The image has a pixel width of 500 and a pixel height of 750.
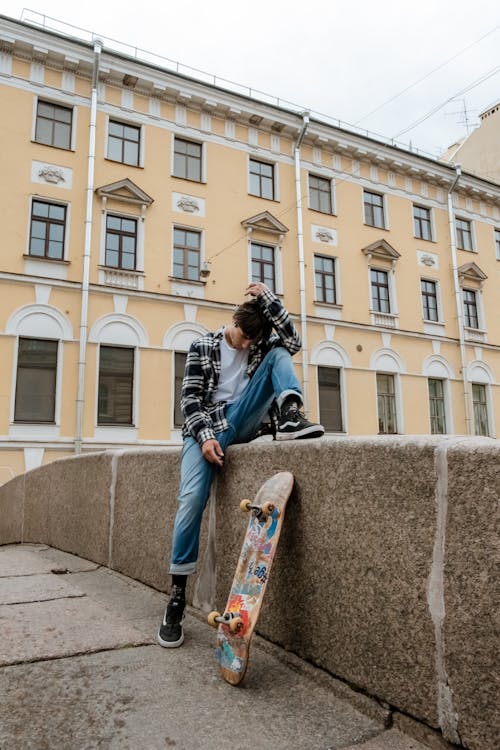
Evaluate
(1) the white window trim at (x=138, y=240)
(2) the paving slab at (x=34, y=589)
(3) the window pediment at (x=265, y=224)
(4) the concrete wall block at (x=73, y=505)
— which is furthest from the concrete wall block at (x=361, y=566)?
(3) the window pediment at (x=265, y=224)

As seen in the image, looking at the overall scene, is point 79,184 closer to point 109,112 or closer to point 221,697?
point 109,112

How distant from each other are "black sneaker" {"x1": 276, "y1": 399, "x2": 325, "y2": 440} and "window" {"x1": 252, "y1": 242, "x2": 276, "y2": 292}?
14.9m

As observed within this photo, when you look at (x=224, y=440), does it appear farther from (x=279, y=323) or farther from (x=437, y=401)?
(x=437, y=401)

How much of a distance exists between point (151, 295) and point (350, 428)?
743 cm

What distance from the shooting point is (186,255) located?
16.3 metres

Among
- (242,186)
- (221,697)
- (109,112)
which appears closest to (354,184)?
(242,186)

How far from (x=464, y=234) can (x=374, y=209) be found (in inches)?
185

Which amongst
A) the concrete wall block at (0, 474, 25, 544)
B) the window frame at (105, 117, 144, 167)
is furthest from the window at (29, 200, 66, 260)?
the concrete wall block at (0, 474, 25, 544)

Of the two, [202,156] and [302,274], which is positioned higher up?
[202,156]

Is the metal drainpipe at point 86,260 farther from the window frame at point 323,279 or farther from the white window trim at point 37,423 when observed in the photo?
the window frame at point 323,279

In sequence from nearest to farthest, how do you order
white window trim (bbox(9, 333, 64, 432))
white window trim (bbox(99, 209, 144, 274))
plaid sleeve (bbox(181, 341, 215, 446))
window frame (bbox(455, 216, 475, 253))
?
plaid sleeve (bbox(181, 341, 215, 446))
white window trim (bbox(9, 333, 64, 432))
white window trim (bbox(99, 209, 144, 274))
window frame (bbox(455, 216, 475, 253))

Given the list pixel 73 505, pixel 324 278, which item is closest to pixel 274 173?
pixel 324 278

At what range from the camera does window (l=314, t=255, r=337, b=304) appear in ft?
59.8

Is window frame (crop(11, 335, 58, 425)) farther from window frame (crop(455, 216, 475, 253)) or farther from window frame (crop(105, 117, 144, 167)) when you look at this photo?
window frame (crop(455, 216, 475, 253))
